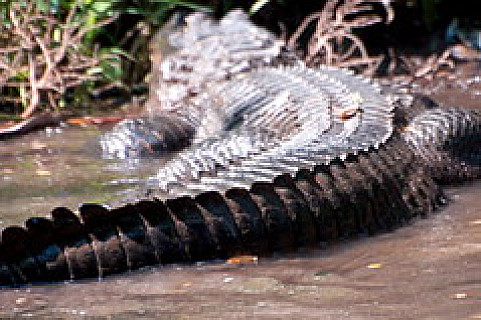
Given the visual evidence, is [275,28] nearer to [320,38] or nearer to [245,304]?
[320,38]

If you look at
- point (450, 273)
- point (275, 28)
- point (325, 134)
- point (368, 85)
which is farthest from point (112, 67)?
point (450, 273)

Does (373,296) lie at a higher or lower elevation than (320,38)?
lower

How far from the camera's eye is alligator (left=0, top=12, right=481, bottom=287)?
10.7ft

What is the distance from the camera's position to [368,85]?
5.77 meters

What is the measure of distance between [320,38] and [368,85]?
81.5 inches

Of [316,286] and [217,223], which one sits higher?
[217,223]

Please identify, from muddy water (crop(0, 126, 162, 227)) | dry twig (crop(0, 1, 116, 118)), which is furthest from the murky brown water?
dry twig (crop(0, 1, 116, 118))

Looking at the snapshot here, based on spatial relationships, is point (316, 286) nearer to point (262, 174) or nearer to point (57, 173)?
point (262, 174)

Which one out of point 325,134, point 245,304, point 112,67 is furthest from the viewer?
point 112,67

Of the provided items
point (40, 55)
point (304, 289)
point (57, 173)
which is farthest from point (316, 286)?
point (40, 55)

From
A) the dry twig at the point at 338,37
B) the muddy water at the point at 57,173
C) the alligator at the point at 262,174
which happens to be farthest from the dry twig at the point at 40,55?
the dry twig at the point at 338,37

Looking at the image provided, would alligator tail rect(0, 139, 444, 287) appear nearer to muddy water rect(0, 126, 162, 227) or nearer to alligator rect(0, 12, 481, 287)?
alligator rect(0, 12, 481, 287)

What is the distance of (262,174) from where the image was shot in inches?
147

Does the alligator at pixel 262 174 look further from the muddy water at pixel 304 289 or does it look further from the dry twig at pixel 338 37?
the dry twig at pixel 338 37
